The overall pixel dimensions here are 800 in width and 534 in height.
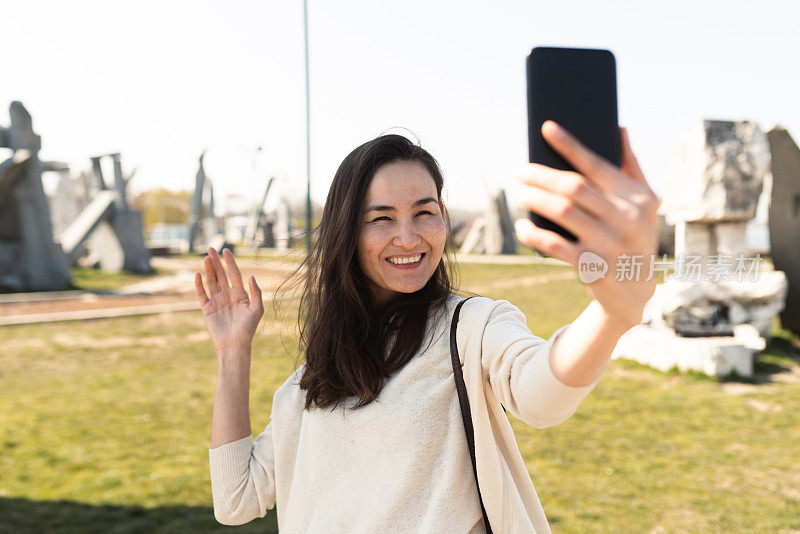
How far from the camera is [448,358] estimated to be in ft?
3.98

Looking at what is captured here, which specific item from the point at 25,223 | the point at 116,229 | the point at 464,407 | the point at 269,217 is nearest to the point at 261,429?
the point at 464,407

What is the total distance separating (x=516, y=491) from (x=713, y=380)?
530 centimetres

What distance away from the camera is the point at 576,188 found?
26.0 inches

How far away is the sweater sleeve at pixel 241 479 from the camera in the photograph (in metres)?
1.51

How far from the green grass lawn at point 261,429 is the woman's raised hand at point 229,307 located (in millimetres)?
471

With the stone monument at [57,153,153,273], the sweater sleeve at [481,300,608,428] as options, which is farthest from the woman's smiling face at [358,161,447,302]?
the stone monument at [57,153,153,273]

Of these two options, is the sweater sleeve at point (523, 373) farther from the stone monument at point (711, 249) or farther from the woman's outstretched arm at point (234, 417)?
the stone monument at point (711, 249)

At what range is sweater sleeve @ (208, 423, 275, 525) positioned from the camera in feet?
4.94

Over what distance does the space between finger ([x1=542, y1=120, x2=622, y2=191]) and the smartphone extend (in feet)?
0.11

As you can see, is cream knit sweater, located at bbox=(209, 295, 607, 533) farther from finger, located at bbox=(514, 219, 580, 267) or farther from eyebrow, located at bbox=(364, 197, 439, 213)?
finger, located at bbox=(514, 219, 580, 267)

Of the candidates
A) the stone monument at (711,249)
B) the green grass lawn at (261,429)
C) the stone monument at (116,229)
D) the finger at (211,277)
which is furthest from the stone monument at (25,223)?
the finger at (211,277)

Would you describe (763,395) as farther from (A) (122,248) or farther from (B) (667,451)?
(A) (122,248)

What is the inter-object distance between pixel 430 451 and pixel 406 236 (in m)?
0.45

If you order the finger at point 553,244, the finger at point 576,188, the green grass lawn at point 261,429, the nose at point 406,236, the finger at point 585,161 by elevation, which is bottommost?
the green grass lawn at point 261,429
